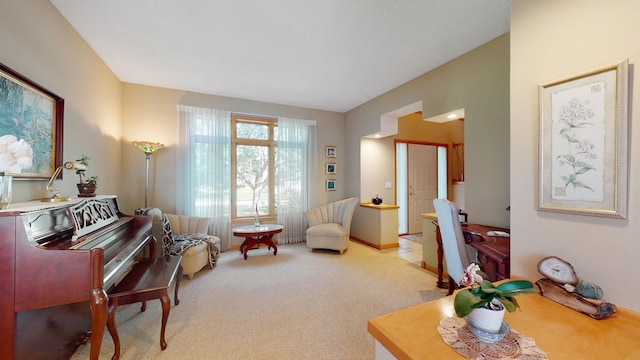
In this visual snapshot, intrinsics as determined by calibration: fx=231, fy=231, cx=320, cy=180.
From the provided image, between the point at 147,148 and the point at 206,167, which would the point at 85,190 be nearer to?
the point at 147,148

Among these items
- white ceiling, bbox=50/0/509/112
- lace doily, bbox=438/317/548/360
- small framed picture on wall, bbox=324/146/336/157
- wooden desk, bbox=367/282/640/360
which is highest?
white ceiling, bbox=50/0/509/112

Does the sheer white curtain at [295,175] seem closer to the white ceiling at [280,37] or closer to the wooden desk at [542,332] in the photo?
the white ceiling at [280,37]

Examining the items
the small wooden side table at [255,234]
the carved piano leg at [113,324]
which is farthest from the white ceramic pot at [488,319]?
the small wooden side table at [255,234]

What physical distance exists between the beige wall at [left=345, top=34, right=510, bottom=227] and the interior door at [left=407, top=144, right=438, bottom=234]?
2245 millimetres

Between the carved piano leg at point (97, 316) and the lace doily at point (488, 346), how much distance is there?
1.76 meters

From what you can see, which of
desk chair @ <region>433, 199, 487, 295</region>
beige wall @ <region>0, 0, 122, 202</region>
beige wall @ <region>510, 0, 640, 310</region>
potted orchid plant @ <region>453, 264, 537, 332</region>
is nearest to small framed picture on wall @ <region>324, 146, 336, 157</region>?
desk chair @ <region>433, 199, 487, 295</region>

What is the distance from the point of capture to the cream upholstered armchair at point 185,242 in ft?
9.79

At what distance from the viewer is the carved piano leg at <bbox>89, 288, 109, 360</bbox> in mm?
1312

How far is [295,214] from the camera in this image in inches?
189

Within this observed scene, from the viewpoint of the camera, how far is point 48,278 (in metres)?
1.25

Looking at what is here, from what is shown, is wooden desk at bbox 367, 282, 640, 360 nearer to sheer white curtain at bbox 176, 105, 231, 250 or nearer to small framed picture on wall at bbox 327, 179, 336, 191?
sheer white curtain at bbox 176, 105, 231, 250

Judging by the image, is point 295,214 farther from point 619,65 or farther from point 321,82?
point 619,65

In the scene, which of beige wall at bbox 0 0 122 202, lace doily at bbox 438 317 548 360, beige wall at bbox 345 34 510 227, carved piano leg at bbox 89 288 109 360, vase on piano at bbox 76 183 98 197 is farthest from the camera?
A: beige wall at bbox 345 34 510 227

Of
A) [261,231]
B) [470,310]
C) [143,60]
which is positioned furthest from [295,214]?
[470,310]
